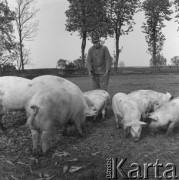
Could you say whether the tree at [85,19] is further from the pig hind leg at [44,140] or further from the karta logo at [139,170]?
the karta logo at [139,170]

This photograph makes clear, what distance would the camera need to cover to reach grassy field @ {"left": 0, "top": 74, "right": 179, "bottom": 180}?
19.6ft

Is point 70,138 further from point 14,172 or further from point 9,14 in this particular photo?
point 9,14

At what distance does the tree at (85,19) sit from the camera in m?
46.4

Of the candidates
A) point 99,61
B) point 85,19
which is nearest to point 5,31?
point 85,19

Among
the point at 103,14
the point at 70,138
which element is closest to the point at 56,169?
the point at 70,138

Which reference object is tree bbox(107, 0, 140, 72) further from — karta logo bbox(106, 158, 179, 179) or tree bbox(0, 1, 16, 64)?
karta logo bbox(106, 158, 179, 179)

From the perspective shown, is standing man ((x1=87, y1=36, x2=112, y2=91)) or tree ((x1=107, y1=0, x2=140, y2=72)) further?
tree ((x1=107, y1=0, x2=140, y2=72))

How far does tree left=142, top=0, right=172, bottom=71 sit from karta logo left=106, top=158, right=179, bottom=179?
1855 inches

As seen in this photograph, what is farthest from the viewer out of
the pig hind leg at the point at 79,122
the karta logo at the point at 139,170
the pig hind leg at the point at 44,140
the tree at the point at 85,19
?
the tree at the point at 85,19

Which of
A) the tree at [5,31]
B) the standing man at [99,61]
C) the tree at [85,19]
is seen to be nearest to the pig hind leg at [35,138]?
the standing man at [99,61]

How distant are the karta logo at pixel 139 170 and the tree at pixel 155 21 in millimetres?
47105

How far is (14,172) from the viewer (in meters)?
6.16

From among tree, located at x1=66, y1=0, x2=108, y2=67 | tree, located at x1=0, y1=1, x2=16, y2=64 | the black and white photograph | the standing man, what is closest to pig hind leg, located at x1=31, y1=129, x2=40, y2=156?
the black and white photograph

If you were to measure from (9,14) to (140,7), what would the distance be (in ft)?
74.9
